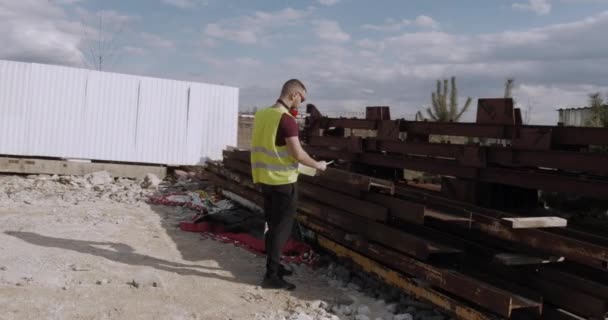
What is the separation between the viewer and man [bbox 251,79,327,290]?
5203 millimetres

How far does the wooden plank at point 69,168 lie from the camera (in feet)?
40.0

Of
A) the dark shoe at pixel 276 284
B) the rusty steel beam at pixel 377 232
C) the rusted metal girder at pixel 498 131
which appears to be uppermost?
the rusted metal girder at pixel 498 131

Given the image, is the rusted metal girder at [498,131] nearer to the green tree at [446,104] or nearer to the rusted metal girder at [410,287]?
the rusted metal girder at [410,287]

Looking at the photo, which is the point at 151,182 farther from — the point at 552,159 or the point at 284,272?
the point at 552,159

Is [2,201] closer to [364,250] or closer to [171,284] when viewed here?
[171,284]

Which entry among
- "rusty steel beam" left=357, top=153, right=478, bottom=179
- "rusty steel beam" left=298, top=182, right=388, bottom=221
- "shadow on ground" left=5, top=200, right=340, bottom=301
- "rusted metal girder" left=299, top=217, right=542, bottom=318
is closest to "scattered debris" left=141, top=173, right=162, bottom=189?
"shadow on ground" left=5, top=200, right=340, bottom=301

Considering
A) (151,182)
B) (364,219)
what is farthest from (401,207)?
(151,182)

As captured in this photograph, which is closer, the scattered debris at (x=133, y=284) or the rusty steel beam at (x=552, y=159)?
the rusty steel beam at (x=552, y=159)

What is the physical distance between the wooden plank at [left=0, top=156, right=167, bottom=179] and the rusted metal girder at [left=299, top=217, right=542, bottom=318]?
8.38 metres

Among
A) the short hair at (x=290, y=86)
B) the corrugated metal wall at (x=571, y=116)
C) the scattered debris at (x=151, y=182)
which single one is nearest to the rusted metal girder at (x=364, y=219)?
the short hair at (x=290, y=86)

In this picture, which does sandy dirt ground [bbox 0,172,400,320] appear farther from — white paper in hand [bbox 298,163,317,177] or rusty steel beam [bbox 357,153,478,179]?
rusty steel beam [bbox 357,153,478,179]

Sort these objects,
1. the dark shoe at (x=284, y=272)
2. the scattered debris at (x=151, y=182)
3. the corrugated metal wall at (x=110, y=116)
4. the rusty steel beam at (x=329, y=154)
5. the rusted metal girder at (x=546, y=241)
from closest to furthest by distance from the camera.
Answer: the rusted metal girder at (x=546, y=241) < the dark shoe at (x=284, y=272) < the rusty steel beam at (x=329, y=154) < the scattered debris at (x=151, y=182) < the corrugated metal wall at (x=110, y=116)

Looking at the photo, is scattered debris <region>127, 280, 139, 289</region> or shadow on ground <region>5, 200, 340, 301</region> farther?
shadow on ground <region>5, 200, 340, 301</region>

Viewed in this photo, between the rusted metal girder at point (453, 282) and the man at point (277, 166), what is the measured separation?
0.86 meters
